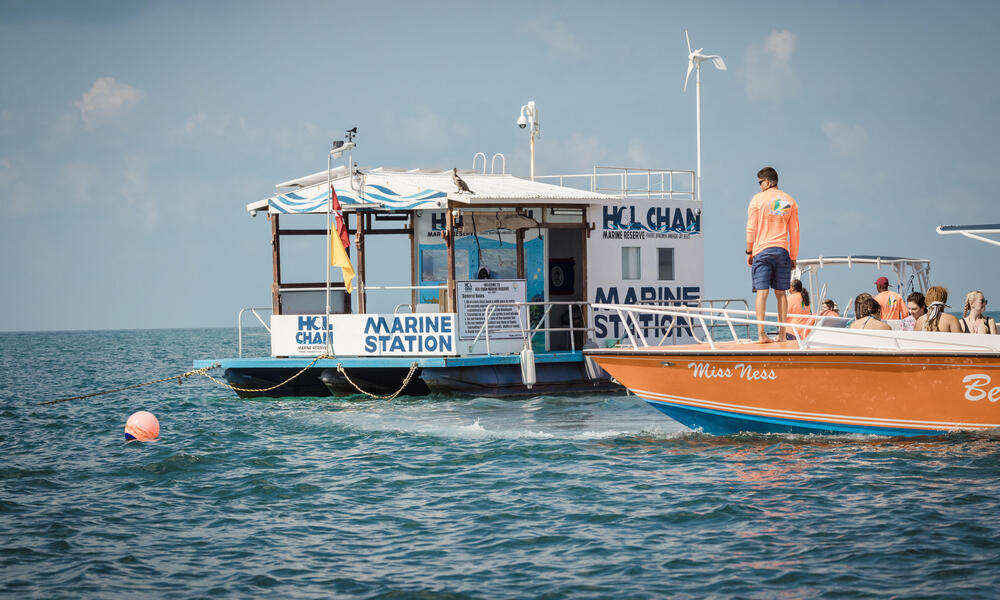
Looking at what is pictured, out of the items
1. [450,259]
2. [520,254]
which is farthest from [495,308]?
[520,254]

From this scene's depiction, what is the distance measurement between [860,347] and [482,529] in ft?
16.7

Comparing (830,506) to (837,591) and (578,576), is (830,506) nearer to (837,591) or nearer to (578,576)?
(837,591)

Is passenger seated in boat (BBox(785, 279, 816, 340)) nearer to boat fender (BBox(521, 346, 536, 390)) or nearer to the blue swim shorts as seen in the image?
the blue swim shorts

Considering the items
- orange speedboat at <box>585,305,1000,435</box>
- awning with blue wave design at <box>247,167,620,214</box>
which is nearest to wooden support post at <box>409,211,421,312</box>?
awning with blue wave design at <box>247,167,620,214</box>

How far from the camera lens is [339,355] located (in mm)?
17250

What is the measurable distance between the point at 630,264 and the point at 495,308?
318 cm

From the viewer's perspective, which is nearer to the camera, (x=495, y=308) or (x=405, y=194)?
(x=495, y=308)

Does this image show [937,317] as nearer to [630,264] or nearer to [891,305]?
[891,305]

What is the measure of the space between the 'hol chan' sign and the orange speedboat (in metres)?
5.18

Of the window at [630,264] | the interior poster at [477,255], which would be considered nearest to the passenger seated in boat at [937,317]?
the window at [630,264]

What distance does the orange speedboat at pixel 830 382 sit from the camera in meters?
10.7

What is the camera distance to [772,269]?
1161cm

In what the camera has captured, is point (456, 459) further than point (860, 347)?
Yes

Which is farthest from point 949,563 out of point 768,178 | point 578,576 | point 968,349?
point 768,178
